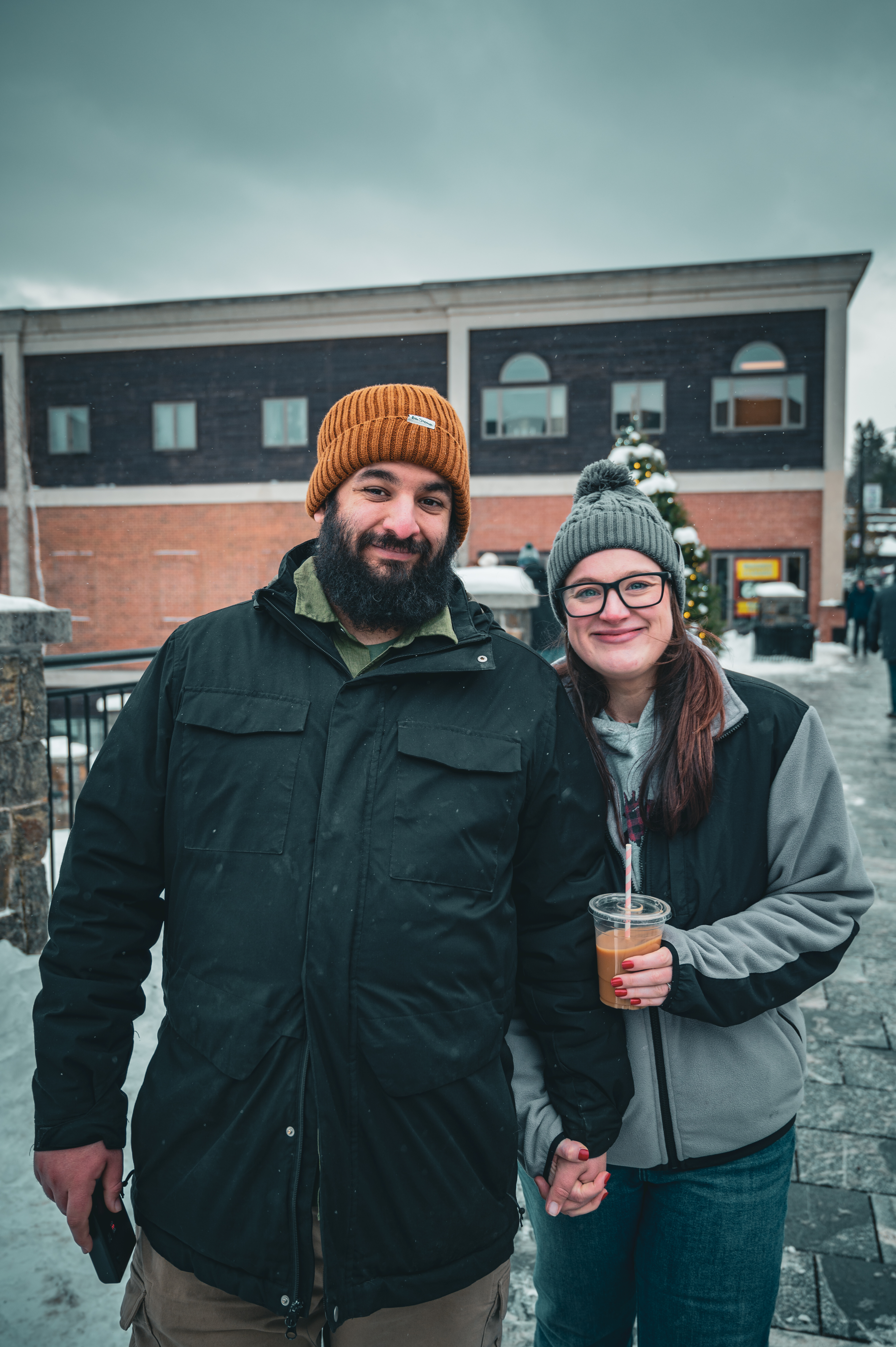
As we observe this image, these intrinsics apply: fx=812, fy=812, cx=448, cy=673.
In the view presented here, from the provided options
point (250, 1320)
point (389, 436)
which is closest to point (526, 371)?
point (389, 436)

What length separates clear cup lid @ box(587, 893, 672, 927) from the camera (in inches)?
63.7

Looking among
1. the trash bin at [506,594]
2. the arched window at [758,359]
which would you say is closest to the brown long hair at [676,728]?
the trash bin at [506,594]

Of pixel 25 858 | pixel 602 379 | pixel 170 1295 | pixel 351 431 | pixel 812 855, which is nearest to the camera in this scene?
pixel 170 1295

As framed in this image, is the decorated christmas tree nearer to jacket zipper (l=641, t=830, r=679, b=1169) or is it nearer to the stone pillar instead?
the stone pillar

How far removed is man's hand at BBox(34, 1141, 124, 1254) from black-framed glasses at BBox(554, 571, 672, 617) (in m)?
1.52

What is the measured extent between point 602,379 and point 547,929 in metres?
21.3

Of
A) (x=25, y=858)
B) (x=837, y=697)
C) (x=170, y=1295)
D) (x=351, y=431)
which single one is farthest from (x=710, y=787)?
(x=837, y=697)

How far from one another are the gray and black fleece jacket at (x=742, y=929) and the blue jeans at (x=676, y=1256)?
0.07 m

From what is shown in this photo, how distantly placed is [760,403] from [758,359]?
1084 millimetres

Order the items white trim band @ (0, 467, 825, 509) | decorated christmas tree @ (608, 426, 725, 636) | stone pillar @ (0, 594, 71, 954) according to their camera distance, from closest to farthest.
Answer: stone pillar @ (0, 594, 71, 954) < decorated christmas tree @ (608, 426, 725, 636) < white trim band @ (0, 467, 825, 509)

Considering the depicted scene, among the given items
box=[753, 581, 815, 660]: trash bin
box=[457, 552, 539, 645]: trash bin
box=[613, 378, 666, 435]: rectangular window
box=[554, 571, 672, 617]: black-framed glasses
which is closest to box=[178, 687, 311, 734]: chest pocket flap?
box=[554, 571, 672, 617]: black-framed glasses

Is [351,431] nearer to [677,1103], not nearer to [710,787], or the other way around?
[710,787]

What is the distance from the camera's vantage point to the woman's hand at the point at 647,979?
5.21 feet

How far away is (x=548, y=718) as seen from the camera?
175 centimetres
